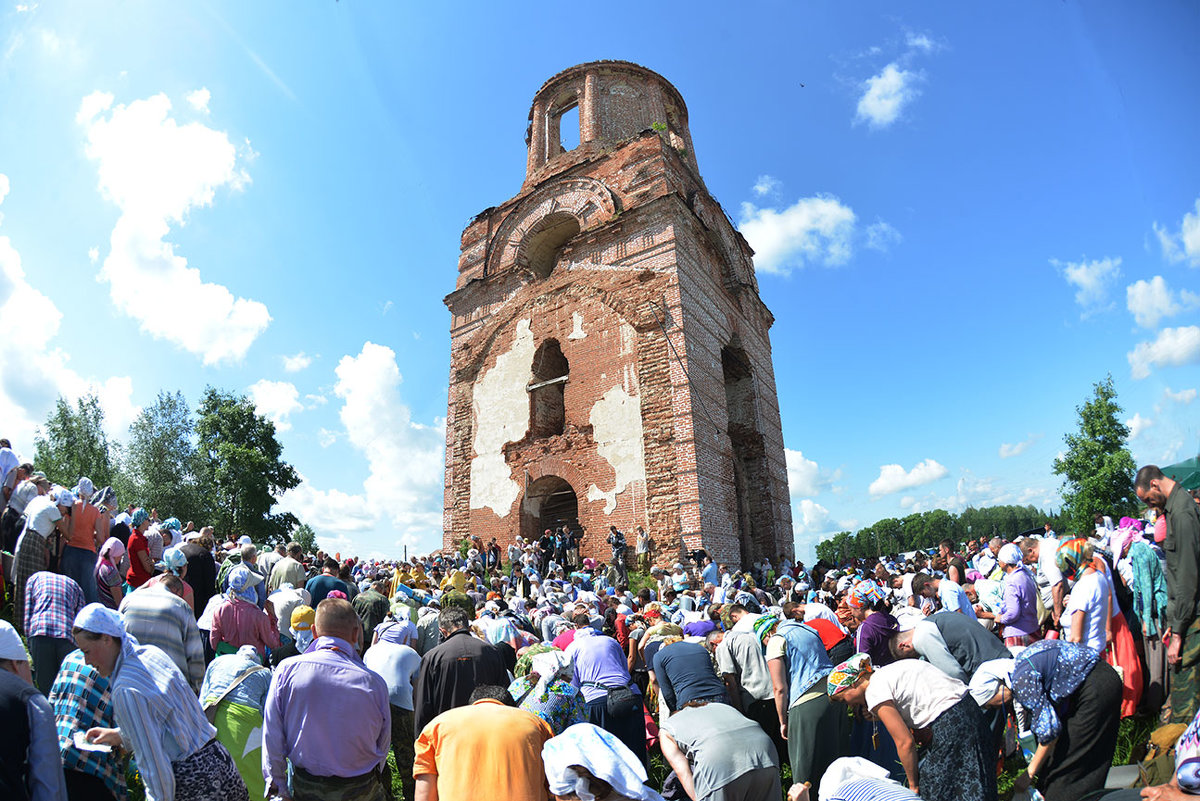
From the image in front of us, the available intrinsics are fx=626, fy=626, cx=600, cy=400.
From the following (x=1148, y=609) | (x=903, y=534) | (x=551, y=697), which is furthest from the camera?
(x=903, y=534)

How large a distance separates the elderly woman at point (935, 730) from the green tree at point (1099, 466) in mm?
29623

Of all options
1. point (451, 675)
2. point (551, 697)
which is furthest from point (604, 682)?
point (451, 675)

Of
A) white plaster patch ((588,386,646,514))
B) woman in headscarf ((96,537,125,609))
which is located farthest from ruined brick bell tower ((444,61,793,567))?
woman in headscarf ((96,537,125,609))

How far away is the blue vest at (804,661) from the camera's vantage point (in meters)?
4.76

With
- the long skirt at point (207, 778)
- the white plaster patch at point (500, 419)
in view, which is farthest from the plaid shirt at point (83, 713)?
the white plaster patch at point (500, 419)

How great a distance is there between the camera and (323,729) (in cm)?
317

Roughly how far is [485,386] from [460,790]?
55.7 feet

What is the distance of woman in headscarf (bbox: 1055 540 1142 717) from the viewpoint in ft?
16.4

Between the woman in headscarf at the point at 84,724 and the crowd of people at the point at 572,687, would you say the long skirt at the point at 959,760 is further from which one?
the woman in headscarf at the point at 84,724

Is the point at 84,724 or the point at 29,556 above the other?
the point at 29,556

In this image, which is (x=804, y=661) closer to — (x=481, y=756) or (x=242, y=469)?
(x=481, y=756)

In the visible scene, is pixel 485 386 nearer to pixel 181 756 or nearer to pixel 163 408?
pixel 181 756

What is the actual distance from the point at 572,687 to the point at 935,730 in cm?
236

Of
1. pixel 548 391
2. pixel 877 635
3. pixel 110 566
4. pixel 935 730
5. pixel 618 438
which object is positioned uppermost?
pixel 548 391
